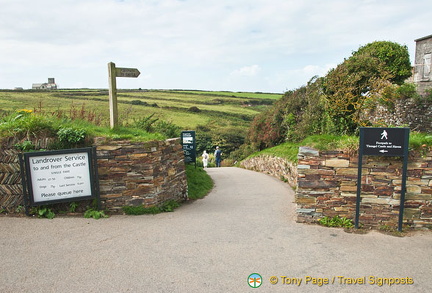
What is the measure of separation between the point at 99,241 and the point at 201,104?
139 feet

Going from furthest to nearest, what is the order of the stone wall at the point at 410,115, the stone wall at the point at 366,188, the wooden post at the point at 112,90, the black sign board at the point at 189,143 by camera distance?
the stone wall at the point at 410,115
the black sign board at the point at 189,143
the wooden post at the point at 112,90
the stone wall at the point at 366,188

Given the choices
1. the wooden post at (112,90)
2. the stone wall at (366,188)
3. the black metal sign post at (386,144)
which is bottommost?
the stone wall at (366,188)

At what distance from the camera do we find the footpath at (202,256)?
4.34 metres

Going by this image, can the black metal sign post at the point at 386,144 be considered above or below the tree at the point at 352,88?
below

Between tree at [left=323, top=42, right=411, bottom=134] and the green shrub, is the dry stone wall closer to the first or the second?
the green shrub

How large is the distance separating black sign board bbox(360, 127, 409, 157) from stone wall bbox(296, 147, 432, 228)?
24 centimetres

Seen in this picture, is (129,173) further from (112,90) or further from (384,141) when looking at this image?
(384,141)

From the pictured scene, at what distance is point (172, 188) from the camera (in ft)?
27.7

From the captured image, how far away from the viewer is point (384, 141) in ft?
20.0

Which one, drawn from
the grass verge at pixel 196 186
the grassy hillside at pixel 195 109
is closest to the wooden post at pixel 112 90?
the grass verge at pixel 196 186

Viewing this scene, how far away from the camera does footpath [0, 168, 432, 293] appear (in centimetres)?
434

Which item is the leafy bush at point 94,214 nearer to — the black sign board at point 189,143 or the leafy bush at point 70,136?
the leafy bush at point 70,136

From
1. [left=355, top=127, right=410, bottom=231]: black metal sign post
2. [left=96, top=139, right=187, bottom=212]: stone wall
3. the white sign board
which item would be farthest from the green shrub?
[left=355, top=127, right=410, bottom=231]: black metal sign post

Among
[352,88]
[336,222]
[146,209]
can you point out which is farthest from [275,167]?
[146,209]
